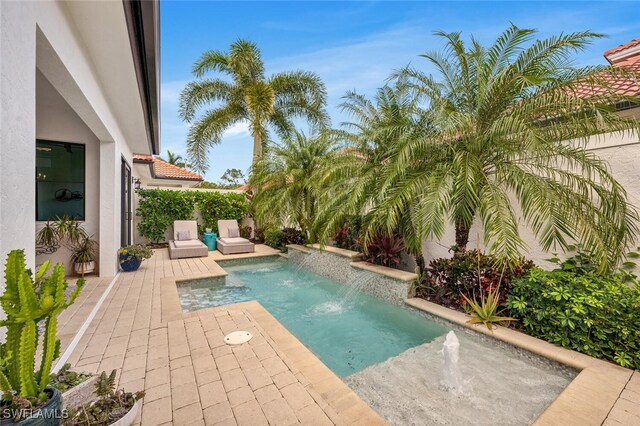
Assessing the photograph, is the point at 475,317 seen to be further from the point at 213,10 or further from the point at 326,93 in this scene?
the point at 326,93

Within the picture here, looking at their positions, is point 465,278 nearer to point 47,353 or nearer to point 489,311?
point 489,311

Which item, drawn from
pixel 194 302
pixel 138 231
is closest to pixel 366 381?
pixel 194 302

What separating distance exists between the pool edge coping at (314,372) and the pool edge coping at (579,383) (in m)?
2.06

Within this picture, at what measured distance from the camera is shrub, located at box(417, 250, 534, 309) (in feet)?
20.2

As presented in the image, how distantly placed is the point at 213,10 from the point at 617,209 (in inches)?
514

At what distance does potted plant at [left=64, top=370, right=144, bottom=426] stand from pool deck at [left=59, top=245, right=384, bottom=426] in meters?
0.28

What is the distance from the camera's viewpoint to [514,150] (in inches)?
237

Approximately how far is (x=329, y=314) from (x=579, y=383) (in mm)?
4855

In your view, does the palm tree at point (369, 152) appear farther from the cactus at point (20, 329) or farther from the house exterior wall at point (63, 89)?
the cactus at point (20, 329)

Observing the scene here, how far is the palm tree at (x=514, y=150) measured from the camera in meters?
5.33

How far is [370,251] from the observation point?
9.63 meters

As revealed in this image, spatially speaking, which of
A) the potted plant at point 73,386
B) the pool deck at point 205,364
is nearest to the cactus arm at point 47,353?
the potted plant at point 73,386

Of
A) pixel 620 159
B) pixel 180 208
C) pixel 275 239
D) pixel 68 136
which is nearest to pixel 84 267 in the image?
pixel 68 136

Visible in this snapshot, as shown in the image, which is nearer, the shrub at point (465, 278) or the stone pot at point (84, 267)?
the shrub at point (465, 278)
